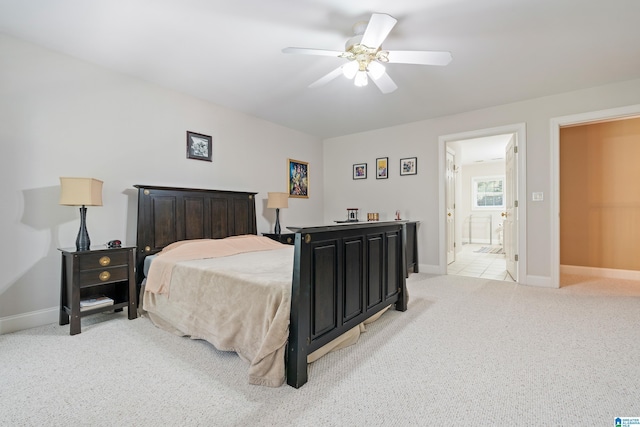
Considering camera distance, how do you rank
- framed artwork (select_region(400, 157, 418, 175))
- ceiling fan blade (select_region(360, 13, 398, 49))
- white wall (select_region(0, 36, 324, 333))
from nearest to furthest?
1. ceiling fan blade (select_region(360, 13, 398, 49))
2. white wall (select_region(0, 36, 324, 333))
3. framed artwork (select_region(400, 157, 418, 175))

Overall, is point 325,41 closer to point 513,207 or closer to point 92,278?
point 92,278

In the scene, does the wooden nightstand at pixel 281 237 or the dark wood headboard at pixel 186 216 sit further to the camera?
the wooden nightstand at pixel 281 237

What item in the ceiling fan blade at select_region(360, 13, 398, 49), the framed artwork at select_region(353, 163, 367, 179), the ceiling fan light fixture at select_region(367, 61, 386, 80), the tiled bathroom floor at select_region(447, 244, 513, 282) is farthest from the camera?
the framed artwork at select_region(353, 163, 367, 179)

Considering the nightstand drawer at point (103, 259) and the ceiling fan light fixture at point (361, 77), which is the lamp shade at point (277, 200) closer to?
the nightstand drawer at point (103, 259)

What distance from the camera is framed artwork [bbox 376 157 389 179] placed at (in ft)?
16.9

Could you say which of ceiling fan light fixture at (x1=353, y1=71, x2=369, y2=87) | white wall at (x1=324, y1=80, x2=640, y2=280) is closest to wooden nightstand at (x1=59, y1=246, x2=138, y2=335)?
ceiling fan light fixture at (x1=353, y1=71, x2=369, y2=87)

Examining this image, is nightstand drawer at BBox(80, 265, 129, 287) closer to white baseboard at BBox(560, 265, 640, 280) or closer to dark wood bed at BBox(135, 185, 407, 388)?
dark wood bed at BBox(135, 185, 407, 388)

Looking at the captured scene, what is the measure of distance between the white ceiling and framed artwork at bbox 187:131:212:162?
0.52m

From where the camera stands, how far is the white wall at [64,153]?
2471 mm

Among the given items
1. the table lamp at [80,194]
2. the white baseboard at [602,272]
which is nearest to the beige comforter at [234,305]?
the table lamp at [80,194]

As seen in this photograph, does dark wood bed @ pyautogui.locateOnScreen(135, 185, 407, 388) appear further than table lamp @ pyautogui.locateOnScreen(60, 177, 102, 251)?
No

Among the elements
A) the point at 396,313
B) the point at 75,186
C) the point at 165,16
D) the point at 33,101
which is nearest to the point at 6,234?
the point at 75,186

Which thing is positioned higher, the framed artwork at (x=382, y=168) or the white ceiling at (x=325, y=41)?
the white ceiling at (x=325, y=41)

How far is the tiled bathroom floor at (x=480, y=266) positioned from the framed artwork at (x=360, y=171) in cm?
222
